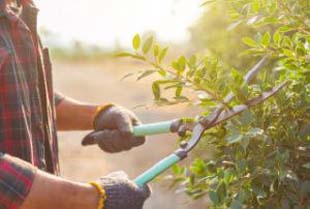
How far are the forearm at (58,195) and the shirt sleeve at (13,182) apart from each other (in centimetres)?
2

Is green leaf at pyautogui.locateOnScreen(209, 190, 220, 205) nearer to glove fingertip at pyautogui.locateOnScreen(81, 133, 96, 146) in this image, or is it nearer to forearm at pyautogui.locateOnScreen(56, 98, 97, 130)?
glove fingertip at pyautogui.locateOnScreen(81, 133, 96, 146)

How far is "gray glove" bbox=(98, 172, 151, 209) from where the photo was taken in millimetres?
2801

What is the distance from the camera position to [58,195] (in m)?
2.73

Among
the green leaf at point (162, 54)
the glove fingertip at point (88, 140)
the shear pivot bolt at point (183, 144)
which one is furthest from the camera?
the glove fingertip at point (88, 140)

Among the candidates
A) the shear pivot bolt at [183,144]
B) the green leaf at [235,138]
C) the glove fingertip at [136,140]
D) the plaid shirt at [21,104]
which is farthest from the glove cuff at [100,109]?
the green leaf at [235,138]

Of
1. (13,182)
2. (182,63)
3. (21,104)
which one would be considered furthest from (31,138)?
(182,63)

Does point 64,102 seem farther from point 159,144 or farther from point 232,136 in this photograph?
point 159,144

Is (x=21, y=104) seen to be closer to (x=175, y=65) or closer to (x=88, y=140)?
(x=175, y=65)

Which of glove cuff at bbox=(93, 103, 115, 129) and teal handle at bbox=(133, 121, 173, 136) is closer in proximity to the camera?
teal handle at bbox=(133, 121, 173, 136)

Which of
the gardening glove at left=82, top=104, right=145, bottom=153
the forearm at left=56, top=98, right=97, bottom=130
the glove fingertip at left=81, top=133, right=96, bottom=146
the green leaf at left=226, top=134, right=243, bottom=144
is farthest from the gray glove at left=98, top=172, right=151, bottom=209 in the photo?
the forearm at left=56, top=98, right=97, bottom=130

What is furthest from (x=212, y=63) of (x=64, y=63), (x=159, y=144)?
(x=64, y=63)

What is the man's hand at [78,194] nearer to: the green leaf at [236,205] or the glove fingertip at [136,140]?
the green leaf at [236,205]

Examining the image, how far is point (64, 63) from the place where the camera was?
21297mm

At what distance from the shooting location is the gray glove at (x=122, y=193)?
280 centimetres
